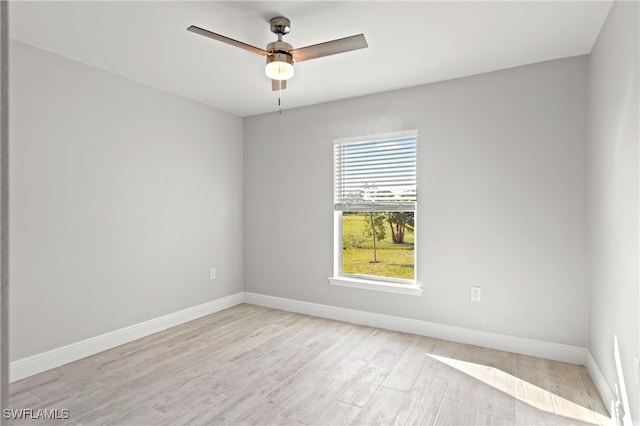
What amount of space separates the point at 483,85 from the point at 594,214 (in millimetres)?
1388

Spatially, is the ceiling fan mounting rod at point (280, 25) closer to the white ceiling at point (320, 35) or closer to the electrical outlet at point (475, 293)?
the white ceiling at point (320, 35)

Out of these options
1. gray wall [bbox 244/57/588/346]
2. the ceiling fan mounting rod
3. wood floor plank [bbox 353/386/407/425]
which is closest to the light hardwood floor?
wood floor plank [bbox 353/386/407/425]

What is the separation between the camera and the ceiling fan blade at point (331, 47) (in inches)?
80.2

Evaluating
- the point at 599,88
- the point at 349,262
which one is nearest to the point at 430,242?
the point at 349,262

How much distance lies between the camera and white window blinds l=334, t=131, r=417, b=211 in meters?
3.54

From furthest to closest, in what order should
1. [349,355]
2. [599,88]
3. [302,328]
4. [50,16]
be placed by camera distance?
[302,328]
[349,355]
[599,88]
[50,16]

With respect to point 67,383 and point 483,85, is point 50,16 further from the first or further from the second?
point 483,85

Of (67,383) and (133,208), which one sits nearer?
(67,383)

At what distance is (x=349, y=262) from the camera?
416 cm

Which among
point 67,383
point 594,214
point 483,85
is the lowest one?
point 67,383

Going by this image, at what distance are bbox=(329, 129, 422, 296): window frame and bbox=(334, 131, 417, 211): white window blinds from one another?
0.02 meters

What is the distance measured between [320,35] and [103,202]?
7.59 ft

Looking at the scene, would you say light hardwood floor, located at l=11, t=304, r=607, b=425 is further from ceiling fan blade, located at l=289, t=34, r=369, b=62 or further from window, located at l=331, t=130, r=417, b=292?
ceiling fan blade, located at l=289, t=34, r=369, b=62

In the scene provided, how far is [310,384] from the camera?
8.11 ft
